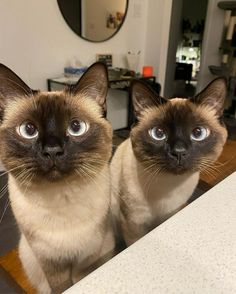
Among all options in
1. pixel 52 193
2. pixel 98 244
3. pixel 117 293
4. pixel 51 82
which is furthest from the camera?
pixel 51 82

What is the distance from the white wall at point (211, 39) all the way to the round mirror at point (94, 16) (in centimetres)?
108

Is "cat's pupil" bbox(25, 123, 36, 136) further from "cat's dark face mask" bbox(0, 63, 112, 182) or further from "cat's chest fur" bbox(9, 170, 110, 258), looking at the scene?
"cat's chest fur" bbox(9, 170, 110, 258)

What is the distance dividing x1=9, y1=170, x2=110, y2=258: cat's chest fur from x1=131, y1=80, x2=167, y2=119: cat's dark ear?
0.32 meters

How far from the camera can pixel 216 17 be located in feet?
11.3

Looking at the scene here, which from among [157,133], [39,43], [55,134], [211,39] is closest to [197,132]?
[157,133]

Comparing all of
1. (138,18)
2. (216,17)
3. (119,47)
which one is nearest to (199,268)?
(119,47)

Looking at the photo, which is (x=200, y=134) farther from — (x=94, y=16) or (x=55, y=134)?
(x=94, y=16)

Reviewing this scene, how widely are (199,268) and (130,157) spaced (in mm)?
621

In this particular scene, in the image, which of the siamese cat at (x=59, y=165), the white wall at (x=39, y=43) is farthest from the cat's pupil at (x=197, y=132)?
the white wall at (x=39, y=43)

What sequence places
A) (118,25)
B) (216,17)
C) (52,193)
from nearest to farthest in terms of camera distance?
(52,193) < (118,25) < (216,17)

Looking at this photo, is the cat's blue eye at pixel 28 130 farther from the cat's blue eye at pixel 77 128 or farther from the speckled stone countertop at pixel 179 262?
the speckled stone countertop at pixel 179 262

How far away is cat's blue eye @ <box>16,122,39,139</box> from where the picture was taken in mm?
676

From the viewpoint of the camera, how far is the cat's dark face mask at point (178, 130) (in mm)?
877

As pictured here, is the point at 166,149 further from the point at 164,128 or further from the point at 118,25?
the point at 118,25
